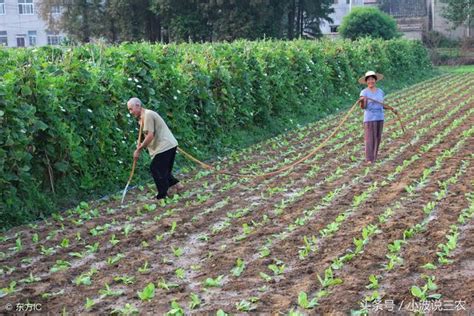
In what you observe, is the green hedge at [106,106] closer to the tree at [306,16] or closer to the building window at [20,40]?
the tree at [306,16]

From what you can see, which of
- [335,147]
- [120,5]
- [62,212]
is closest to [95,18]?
[120,5]

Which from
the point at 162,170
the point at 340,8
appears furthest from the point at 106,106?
the point at 340,8

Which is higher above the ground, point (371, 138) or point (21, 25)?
point (21, 25)

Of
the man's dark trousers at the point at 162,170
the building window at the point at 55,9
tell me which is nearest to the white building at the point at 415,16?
the building window at the point at 55,9

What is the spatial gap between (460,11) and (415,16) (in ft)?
26.6

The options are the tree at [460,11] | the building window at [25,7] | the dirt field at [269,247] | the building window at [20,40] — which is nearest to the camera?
the dirt field at [269,247]

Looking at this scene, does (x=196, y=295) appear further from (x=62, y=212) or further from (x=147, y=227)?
(x=62, y=212)

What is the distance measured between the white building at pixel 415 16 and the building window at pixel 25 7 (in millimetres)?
22466

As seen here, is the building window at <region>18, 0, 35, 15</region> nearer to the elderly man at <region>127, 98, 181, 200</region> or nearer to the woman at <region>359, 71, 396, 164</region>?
the woman at <region>359, 71, 396, 164</region>

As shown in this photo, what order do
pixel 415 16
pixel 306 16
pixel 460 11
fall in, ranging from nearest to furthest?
pixel 306 16 < pixel 460 11 < pixel 415 16

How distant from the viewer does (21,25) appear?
52500 millimetres

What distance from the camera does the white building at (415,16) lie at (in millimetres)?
52688

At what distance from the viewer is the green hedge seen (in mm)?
8789

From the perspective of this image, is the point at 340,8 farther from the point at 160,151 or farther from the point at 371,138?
the point at 160,151
